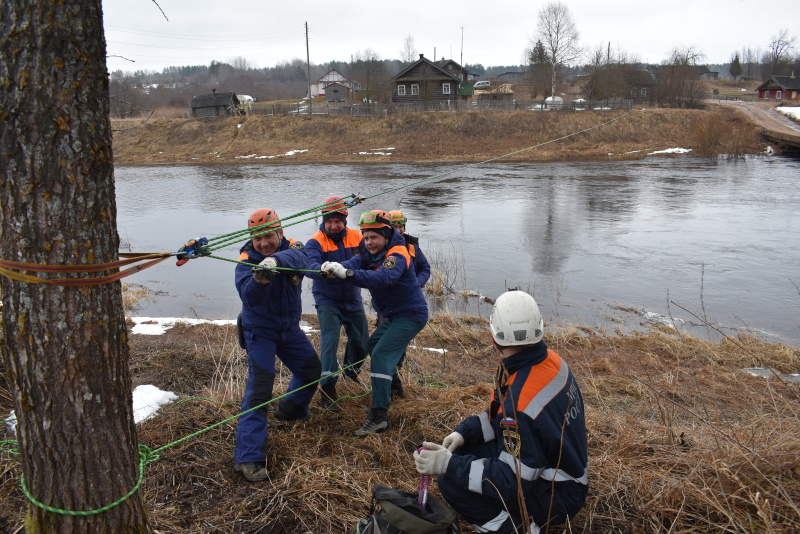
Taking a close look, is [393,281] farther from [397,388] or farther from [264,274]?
[397,388]

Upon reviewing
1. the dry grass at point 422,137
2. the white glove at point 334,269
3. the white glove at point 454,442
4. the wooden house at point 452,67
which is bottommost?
the white glove at point 454,442

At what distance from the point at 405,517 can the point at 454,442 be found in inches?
23.3

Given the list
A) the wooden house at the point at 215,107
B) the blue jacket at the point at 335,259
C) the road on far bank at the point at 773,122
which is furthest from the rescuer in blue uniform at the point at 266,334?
the wooden house at the point at 215,107

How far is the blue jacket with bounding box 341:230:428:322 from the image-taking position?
14.6 feet

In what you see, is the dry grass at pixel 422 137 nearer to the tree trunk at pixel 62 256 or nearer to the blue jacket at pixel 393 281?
the blue jacket at pixel 393 281

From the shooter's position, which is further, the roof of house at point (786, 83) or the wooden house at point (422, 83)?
the roof of house at point (786, 83)

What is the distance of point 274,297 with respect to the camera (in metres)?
4.04

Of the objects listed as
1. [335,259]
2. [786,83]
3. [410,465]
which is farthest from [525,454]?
[786,83]

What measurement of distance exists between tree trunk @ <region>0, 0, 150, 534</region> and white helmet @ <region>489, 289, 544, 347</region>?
1.69 m

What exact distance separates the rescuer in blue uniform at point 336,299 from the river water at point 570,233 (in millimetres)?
793

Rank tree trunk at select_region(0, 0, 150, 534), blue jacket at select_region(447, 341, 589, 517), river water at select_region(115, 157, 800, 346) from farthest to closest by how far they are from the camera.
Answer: river water at select_region(115, 157, 800, 346) < blue jacket at select_region(447, 341, 589, 517) < tree trunk at select_region(0, 0, 150, 534)

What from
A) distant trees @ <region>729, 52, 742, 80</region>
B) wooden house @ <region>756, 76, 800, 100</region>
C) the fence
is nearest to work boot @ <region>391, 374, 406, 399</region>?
the fence

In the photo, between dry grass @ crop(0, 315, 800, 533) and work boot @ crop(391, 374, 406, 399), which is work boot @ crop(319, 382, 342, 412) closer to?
dry grass @ crop(0, 315, 800, 533)

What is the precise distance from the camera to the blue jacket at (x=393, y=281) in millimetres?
4458
